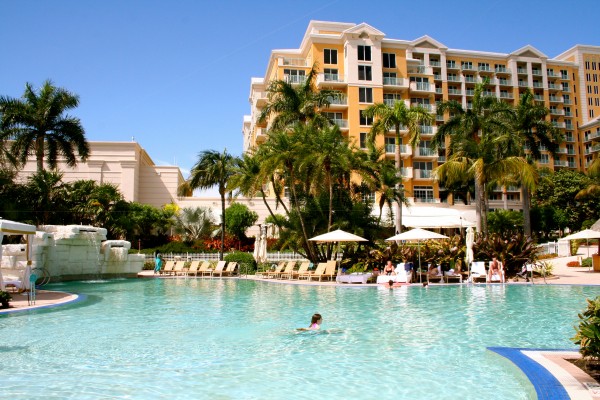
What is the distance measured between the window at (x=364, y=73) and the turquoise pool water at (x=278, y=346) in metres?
35.8

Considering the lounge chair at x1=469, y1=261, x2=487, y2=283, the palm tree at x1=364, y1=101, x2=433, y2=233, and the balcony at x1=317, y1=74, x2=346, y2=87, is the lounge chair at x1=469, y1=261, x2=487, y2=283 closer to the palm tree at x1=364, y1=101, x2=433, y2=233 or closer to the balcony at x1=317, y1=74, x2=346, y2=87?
the palm tree at x1=364, y1=101, x2=433, y2=233

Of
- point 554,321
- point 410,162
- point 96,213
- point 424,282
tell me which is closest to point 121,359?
point 554,321

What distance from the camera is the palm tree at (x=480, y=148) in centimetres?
2605

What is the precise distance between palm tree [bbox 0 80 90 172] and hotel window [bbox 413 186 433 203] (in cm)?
3091

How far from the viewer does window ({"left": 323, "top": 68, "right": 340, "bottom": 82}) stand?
4769 cm

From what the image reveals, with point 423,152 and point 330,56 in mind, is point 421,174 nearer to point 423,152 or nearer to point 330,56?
point 423,152

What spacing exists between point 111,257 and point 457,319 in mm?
19088

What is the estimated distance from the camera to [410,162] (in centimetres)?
4875

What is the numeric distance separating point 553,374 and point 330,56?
152 feet

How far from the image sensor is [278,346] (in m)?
8.94

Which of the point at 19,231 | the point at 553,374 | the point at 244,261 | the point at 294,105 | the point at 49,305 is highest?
the point at 294,105

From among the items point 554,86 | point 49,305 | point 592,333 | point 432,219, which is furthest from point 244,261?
point 554,86

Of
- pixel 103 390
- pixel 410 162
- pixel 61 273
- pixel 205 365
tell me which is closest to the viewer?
pixel 103 390

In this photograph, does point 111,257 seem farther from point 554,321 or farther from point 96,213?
point 554,321
